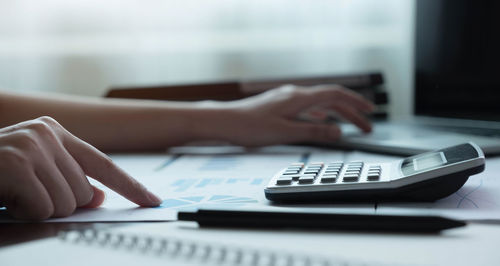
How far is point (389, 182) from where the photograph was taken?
1.47ft

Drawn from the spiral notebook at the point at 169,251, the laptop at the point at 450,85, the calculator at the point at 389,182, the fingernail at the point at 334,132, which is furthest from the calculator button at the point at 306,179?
the fingernail at the point at 334,132

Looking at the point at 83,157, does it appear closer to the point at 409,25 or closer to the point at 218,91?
the point at 218,91

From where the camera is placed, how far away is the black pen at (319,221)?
36 cm

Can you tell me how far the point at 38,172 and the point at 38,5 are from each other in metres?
0.99

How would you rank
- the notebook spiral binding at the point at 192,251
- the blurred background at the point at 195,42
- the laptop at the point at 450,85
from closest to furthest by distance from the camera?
the notebook spiral binding at the point at 192,251 < the laptop at the point at 450,85 < the blurred background at the point at 195,42

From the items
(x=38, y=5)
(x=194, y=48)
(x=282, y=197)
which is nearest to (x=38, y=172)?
(x=282, y=197)

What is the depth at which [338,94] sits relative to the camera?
2.85 ft

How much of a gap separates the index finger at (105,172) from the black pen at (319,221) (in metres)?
0.07

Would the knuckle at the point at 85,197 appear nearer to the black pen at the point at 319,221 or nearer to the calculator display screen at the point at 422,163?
the black pen at the point at 319,221

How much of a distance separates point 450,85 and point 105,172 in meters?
0.67

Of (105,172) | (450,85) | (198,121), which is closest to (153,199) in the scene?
(105,172)

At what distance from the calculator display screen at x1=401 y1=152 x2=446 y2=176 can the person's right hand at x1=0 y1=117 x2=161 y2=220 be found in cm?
20

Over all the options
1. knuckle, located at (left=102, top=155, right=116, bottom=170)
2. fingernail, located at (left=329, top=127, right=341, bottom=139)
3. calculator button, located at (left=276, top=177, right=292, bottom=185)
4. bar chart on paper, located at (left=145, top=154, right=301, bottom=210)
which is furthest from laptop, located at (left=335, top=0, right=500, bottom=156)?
knuckle, located at (left=102, top=155, right=116, bottom=170)

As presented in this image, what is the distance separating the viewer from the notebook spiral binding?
293 millimetres
